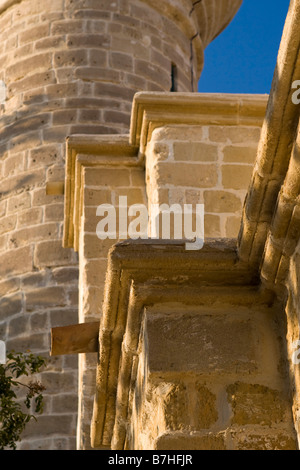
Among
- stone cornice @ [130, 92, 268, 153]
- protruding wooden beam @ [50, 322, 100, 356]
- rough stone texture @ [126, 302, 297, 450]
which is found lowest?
rough stone texture @ [126, 302, 297, 450]

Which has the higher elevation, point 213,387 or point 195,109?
point 195,109

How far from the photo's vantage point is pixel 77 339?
169 inches

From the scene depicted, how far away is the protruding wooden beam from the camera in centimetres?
427

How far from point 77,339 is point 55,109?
604cm

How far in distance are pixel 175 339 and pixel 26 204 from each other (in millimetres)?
6270

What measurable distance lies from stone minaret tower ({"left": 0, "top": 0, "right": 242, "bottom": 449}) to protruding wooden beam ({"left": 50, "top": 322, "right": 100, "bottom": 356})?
12.5 feet

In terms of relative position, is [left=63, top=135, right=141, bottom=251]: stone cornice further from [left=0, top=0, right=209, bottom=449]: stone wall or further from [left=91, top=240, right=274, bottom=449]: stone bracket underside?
[left=91, top=240, right=274, bottom=449]: stone bracket underside

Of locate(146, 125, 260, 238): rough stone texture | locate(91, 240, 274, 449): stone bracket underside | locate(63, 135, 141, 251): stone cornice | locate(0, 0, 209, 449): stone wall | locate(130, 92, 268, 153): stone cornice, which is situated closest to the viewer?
locate(91, 240, 274, 449): stone bracket underside

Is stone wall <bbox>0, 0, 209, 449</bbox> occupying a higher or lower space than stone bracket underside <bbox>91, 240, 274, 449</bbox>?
higher

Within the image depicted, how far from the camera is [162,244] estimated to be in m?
3.31

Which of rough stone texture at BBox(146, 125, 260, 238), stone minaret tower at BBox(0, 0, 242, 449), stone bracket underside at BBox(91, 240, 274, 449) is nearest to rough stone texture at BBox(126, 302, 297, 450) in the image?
stone bracket underside at BBox(91, 240, 274, 449)

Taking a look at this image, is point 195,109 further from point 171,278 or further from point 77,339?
point 171,278

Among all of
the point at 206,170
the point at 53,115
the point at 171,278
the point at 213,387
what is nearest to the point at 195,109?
the point at 206,170

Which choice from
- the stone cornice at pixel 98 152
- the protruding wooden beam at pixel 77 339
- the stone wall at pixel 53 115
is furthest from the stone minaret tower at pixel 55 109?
the protruding wooden beam at pixel 77 339
